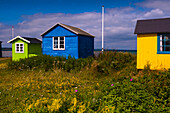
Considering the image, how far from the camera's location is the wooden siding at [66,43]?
14.0m

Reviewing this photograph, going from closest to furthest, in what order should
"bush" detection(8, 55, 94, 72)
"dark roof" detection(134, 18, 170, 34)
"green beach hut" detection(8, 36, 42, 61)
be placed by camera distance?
"dark roof" detection(134, 18, 170, 34) < "bush" detection(8, 55, 94, 72) < "green beach hut" detection(8, 36, 42, 61)

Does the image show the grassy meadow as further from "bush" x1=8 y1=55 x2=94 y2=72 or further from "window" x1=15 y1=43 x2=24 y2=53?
"window" x1=15 y1=43 x2=24 y2=53

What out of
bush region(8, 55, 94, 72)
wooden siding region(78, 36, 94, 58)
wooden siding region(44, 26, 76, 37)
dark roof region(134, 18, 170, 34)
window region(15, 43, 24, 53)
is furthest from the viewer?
window region(15, 43, 24, 53)

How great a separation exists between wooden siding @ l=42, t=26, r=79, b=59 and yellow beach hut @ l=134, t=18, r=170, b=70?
5906mm

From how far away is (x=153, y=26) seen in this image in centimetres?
978

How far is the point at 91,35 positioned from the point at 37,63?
7.44 m

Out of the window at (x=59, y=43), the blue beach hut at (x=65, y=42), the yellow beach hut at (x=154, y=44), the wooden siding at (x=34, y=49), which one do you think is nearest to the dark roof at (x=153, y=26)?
the yellow beach hut at (x=154, y=44)

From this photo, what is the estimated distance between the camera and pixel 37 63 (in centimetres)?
1230

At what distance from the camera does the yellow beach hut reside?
930cm

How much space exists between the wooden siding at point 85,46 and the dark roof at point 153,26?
5607 mm

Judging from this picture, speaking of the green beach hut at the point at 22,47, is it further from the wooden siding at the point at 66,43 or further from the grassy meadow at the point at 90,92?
the grassy meadow at the point at 90,92

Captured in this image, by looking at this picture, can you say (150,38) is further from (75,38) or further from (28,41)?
(28,41)

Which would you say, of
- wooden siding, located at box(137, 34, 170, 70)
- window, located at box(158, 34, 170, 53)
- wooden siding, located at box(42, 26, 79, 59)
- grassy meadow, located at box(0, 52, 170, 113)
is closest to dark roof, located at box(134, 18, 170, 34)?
wooden siding, located at box(137, 34, 170, 70)

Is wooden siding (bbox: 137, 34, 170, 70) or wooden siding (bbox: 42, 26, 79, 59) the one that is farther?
wooden siding (bbox: 42, 26, 79, 59)
